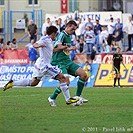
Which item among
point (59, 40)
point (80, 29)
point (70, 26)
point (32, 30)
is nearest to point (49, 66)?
point (59, 40)

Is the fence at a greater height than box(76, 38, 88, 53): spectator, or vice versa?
the fence

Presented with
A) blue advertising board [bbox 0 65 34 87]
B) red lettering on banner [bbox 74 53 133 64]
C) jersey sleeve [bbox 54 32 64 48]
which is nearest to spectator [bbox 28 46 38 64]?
blue advertising board [bbox 0 65 34 87]

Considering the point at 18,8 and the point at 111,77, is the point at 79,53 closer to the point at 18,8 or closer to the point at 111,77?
the point at 111,77

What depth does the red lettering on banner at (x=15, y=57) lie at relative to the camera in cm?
3793

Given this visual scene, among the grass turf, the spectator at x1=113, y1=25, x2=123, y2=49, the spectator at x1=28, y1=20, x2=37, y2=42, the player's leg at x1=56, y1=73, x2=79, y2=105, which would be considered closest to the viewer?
the grass turf

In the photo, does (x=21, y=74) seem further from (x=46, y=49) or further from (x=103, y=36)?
(x=46, y=49)

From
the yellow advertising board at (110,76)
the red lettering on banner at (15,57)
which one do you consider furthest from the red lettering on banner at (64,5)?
the yellow advertising board at (110,76)

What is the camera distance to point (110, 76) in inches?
1296

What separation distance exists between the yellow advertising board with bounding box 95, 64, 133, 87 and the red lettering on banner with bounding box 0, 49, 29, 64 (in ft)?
19.9

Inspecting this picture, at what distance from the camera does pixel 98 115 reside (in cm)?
1415

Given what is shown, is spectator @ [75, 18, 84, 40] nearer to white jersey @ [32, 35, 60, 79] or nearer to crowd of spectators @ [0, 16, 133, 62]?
crowd of spectators @ [0, 16, 133, 62]

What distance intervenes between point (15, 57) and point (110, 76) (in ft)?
24.3

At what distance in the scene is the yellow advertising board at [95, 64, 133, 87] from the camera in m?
32.6

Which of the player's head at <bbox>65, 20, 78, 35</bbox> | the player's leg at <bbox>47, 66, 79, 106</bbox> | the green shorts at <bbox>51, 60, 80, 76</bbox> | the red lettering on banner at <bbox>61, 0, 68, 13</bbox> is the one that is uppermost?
the red lettering on banner at <bbox>61, 0, 68, 13</bbox>
